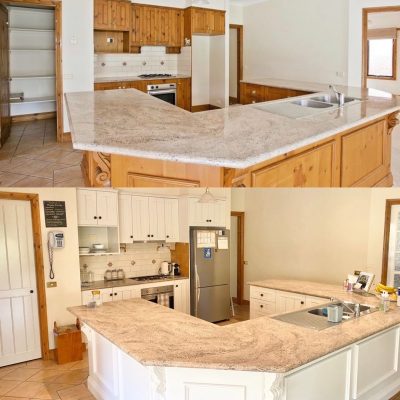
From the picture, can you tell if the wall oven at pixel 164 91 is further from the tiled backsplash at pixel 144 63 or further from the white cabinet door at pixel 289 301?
the white cabinet door at pixel 289 301

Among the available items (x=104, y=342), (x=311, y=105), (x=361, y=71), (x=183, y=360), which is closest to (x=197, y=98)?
(x=361, y=71)

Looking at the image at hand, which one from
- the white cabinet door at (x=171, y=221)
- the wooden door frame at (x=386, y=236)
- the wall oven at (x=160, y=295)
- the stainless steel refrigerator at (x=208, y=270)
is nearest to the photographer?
the wooden door frame at (x=386, y=236)

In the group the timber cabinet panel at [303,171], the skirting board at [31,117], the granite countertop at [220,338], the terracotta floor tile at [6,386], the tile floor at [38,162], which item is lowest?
the terracotta floor tile at [6,386]

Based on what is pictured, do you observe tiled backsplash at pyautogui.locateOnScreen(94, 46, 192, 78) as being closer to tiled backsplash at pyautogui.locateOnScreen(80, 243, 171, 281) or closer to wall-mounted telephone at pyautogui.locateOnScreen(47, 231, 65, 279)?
tiled backsplash at pyautogui.locateOnScreen(80, 243, 171, 281)

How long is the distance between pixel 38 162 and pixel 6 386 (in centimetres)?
238

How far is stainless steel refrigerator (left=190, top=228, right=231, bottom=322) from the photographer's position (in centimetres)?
591

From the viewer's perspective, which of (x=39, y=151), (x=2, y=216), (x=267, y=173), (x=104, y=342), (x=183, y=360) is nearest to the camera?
(x=183, y=360)

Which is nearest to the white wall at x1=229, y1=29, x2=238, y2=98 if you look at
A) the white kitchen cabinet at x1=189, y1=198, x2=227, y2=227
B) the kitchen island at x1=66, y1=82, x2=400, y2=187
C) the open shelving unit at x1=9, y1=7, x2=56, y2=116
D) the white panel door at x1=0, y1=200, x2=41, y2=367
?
the open shelving unit at x1=9, y1=7, x2=56, y2=116

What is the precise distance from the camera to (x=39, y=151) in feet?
19.4

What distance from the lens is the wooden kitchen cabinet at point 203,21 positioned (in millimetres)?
9086

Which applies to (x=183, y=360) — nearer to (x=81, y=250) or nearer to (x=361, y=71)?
(x=81, y=250)

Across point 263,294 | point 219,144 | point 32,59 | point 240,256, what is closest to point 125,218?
point 240,256

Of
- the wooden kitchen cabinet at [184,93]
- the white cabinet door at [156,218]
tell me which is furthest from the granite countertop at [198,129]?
the wooden kitchen cabinet at [184,93]

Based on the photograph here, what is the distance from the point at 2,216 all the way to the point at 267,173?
284cm
